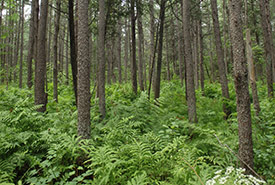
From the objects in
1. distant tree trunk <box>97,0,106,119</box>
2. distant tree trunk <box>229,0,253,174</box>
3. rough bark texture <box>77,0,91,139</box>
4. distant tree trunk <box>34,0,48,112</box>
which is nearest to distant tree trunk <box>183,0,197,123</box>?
distant tree trunk <box>97,0,106,119</box>

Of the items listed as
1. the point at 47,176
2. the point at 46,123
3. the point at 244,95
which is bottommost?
the point at 47,176

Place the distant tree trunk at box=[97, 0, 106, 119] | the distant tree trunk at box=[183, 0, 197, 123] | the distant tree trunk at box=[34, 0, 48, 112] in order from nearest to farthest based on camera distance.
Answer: the distant tree trunk at box=[183, 0, 197, 123], the distant tree trunk at box=[97, 0, 106, 119], the distant tree trunk at box=[34, 0, 48, 112]

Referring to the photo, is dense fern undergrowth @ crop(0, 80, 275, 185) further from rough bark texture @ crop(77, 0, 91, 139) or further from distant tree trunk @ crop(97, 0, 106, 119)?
distant tree trunk @ crop(97, 0, 106, 119)

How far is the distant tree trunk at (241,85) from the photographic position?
9.85 feet

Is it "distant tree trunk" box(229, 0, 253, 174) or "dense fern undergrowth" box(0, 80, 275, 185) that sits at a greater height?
"distant tree trunk" box(229, 0, 253, 174)

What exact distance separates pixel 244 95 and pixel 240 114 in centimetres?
32

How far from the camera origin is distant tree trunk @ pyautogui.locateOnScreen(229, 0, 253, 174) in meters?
3.00

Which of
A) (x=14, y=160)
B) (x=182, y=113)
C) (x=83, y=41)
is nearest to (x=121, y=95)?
(x=182, y=113)

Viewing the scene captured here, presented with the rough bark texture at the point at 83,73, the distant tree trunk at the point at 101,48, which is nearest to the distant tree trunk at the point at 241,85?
the rough bark texture at the point at 83,73

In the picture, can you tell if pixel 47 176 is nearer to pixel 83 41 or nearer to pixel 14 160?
pixel 14 160

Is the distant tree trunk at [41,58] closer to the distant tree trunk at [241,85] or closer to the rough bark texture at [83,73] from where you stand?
the rough bark texture at [83,73]

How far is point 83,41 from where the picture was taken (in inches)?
156

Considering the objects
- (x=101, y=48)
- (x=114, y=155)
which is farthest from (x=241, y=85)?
(x=101, y=48)

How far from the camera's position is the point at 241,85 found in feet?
9.91
